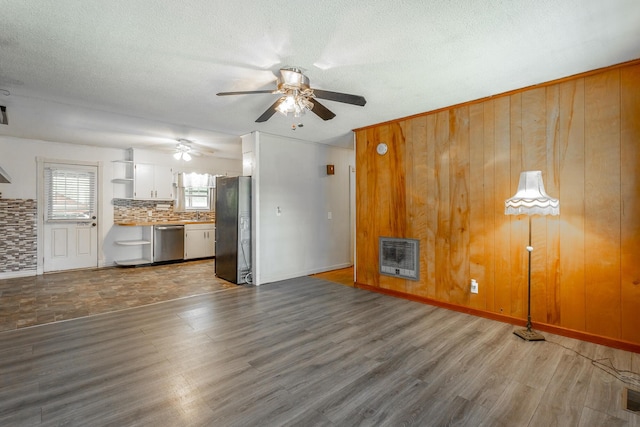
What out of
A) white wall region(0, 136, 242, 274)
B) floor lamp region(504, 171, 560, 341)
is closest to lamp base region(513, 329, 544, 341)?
floor lamp region(504, 171, 560, 341)

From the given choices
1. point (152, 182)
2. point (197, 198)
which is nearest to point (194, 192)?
point (197, 198)

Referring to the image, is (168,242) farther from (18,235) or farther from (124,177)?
(18,235)

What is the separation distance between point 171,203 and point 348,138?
473 cm

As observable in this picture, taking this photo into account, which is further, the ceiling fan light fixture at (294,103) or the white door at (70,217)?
the white door at (70,217)

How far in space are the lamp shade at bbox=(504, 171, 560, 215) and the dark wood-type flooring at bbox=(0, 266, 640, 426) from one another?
1.24 m

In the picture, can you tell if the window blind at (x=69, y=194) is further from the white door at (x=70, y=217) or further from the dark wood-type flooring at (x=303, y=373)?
the dark wood-type flooring at (x=303, y=373)

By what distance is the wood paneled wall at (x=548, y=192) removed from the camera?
261 centimetres

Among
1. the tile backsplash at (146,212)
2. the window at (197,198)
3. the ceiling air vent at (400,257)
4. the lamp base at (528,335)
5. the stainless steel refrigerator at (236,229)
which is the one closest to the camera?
the lamp base at (528,335)

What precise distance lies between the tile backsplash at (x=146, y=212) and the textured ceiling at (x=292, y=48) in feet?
10.5

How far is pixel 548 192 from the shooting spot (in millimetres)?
2977

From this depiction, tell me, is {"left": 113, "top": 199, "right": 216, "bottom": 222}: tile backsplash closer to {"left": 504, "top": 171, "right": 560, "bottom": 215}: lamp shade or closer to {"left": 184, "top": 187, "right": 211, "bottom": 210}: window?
{"left": 184, "top": 187, "right": 211, "bottom": 210}: window

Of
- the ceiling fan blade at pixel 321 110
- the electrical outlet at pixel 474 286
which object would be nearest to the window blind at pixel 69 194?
the ceiling fan blade at pixel 321 110

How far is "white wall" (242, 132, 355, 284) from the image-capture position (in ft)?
16.3

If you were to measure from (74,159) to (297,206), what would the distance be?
4.71 metres
